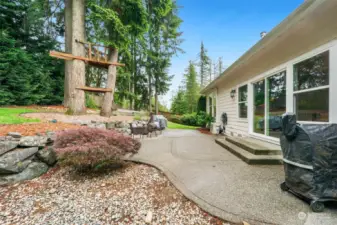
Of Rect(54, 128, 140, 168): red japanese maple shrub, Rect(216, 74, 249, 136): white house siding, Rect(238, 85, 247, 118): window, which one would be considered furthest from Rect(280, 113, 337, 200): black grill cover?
Rect(238, 85, 247, 118): window

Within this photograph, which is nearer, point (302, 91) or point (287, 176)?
point (287, 176)

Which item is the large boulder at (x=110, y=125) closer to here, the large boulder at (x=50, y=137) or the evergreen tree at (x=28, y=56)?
the large boulder at (x=50, y=137)

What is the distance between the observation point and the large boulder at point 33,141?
3.39 m

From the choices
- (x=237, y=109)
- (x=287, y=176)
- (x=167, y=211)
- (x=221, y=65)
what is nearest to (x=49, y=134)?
(x=167, y=211)

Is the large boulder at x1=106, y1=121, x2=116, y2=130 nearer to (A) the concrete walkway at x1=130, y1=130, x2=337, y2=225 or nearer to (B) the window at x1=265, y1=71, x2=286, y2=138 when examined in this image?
(A) the concrete walkway at x1=130, y1=130, x2=337, y2=225

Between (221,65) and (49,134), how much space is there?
81.7 ft

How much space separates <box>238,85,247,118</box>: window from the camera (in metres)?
5.90

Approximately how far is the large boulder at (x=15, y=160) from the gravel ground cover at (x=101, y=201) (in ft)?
0.99

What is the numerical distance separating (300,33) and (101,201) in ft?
15.0

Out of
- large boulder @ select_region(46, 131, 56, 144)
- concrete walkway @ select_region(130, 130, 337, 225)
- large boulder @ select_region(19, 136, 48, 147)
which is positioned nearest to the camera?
concrete walkway @ select_region(130, 130, 337, 225)

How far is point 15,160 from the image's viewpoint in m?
3.07

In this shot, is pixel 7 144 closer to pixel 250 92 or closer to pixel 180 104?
pixel 250 92

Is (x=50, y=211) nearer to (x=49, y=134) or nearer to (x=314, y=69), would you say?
(x=49, y=134)

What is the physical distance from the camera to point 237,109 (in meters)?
6.49
